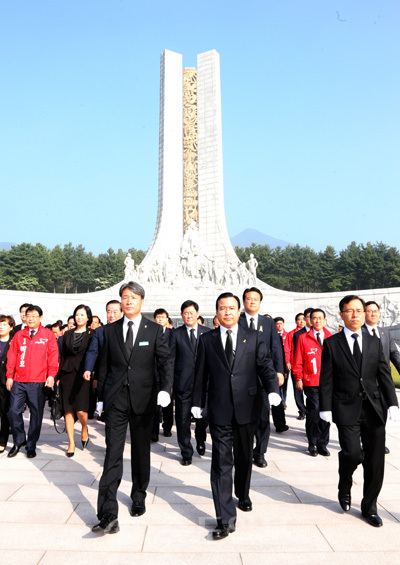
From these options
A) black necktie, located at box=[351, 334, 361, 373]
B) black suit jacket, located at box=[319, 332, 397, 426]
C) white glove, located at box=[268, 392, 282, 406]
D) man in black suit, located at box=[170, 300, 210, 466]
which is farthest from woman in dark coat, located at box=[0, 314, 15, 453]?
black necktie, located at box=[351, 334, 361, 373]

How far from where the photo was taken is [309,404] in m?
4.61

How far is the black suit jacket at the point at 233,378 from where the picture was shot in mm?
2869

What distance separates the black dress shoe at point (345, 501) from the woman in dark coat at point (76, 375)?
262 centimetres

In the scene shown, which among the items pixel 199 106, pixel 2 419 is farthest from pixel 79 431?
pixel 199 106

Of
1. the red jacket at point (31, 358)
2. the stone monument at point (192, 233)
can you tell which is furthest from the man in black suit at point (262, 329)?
the stone monument at point (192, 233)

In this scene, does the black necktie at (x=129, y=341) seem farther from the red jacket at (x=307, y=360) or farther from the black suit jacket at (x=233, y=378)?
the red jacket at (x=307, y=360)

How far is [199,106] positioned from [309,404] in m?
22.6

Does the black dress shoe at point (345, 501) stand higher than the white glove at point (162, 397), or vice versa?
the white glove at point (162, 397)

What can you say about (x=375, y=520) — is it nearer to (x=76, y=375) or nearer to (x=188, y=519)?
(x=188, y=519)

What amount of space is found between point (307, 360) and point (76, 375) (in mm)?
2449

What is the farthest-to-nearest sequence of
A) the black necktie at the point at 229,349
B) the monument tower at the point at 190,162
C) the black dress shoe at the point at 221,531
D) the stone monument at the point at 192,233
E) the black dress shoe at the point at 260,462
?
1. the monument tower at the point at 190,162
2. the stone monument at the point at 192,233
3. the black dress shoe at the point at 260,462
4. the black necktie at the point at 229,349
5. the black dress shoe at the point at 221,531

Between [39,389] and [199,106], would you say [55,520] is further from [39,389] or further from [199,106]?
[199,106]

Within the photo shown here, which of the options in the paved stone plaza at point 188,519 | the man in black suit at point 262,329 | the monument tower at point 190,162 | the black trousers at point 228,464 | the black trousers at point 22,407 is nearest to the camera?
the paved stone plaza at point 188,519

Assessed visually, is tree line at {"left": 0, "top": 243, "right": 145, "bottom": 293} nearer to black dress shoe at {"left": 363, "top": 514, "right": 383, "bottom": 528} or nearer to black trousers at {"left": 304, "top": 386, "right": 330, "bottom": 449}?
black trousers at {"left": 304, "top": 386, "right": 330, "bottom": 449}
